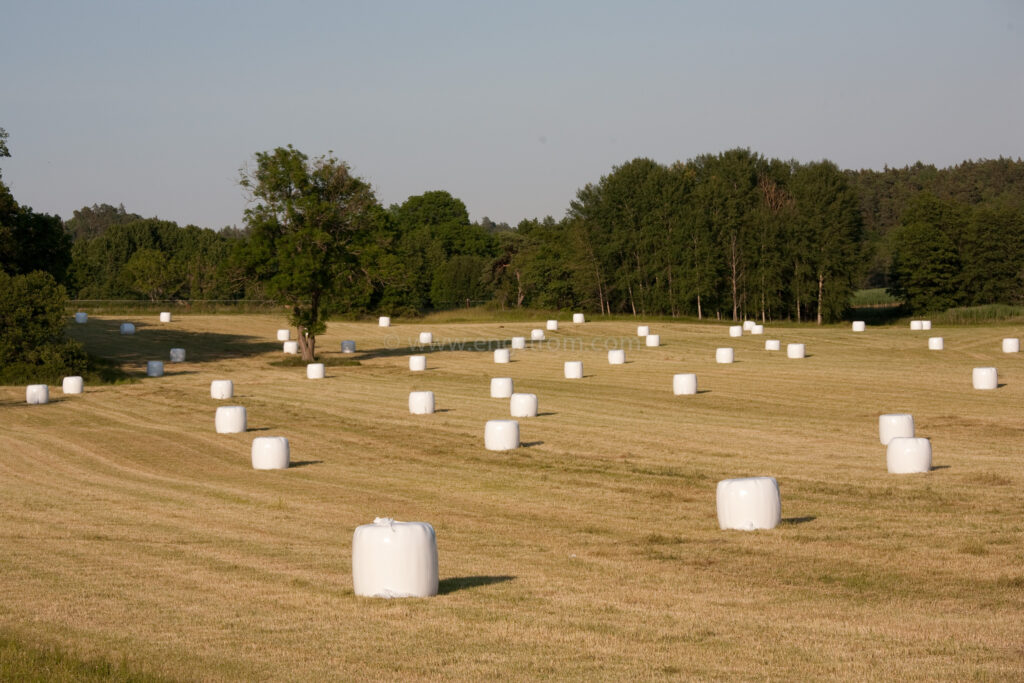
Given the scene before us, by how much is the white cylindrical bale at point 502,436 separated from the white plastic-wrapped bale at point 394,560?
16.6m

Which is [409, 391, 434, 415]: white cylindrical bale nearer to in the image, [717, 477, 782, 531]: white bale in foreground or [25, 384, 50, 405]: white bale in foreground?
[25, 384, 50, 405]: white bale in foreground

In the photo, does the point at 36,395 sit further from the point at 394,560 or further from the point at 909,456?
the point at 394,560

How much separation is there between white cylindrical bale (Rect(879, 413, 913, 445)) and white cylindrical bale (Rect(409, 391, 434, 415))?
52.1ft

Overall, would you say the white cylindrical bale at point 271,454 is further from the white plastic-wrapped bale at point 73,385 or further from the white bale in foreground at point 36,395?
the white plastic-wrapped bale at point 73,385

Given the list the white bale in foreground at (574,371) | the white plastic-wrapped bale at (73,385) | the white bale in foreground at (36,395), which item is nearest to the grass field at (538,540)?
the white bale in foreground at (36,395)

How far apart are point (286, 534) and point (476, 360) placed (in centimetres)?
4624

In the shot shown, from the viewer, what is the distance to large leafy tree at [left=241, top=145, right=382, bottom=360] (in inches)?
2286

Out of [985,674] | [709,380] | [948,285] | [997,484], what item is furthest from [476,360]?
[948,285]

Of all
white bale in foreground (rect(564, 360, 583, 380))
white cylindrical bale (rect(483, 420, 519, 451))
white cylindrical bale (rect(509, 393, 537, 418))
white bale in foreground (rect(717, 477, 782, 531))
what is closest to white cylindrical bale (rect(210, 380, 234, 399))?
white cylindrical bale (rect(509, 393, 537, 418))

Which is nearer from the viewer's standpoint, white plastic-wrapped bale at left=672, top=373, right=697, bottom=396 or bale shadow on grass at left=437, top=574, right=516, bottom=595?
bale shadow on grass at left=437, top=574, right=516, bottom=595

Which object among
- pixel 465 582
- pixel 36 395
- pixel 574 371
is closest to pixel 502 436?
pixel 465 582

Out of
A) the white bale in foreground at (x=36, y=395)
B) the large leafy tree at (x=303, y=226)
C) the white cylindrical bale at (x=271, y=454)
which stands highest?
the large leafy tree at (x=303, y=226)

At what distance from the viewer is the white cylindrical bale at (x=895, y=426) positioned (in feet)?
91.7

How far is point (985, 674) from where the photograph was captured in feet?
30.8
